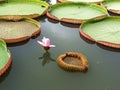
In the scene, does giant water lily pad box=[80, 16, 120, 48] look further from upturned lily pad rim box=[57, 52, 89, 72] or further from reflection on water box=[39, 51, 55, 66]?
reflection on water box=[39, 51, 55, 66]

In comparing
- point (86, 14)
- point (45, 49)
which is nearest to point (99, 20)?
point (86, 14)

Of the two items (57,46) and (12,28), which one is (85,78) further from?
(12,28)

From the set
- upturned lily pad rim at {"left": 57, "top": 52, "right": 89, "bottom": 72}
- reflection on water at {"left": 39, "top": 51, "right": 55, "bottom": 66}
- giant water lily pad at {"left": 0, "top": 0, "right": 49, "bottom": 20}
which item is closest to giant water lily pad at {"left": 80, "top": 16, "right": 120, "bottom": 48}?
upturned lily pad rim at {"left": 57, "top": 52, "right": 89, "bottom": 72}

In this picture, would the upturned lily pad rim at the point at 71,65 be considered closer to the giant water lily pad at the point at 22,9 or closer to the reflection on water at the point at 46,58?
the reflection on water at the point at 46,58

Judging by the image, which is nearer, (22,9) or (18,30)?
(18,30)

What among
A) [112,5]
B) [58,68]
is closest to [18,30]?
[58,68]

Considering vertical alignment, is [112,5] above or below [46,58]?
above

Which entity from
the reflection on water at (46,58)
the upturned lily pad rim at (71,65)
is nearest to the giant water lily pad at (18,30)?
the reflection on water at (46,58)

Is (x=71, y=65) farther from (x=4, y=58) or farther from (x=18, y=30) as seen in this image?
(x=18, y=30)
